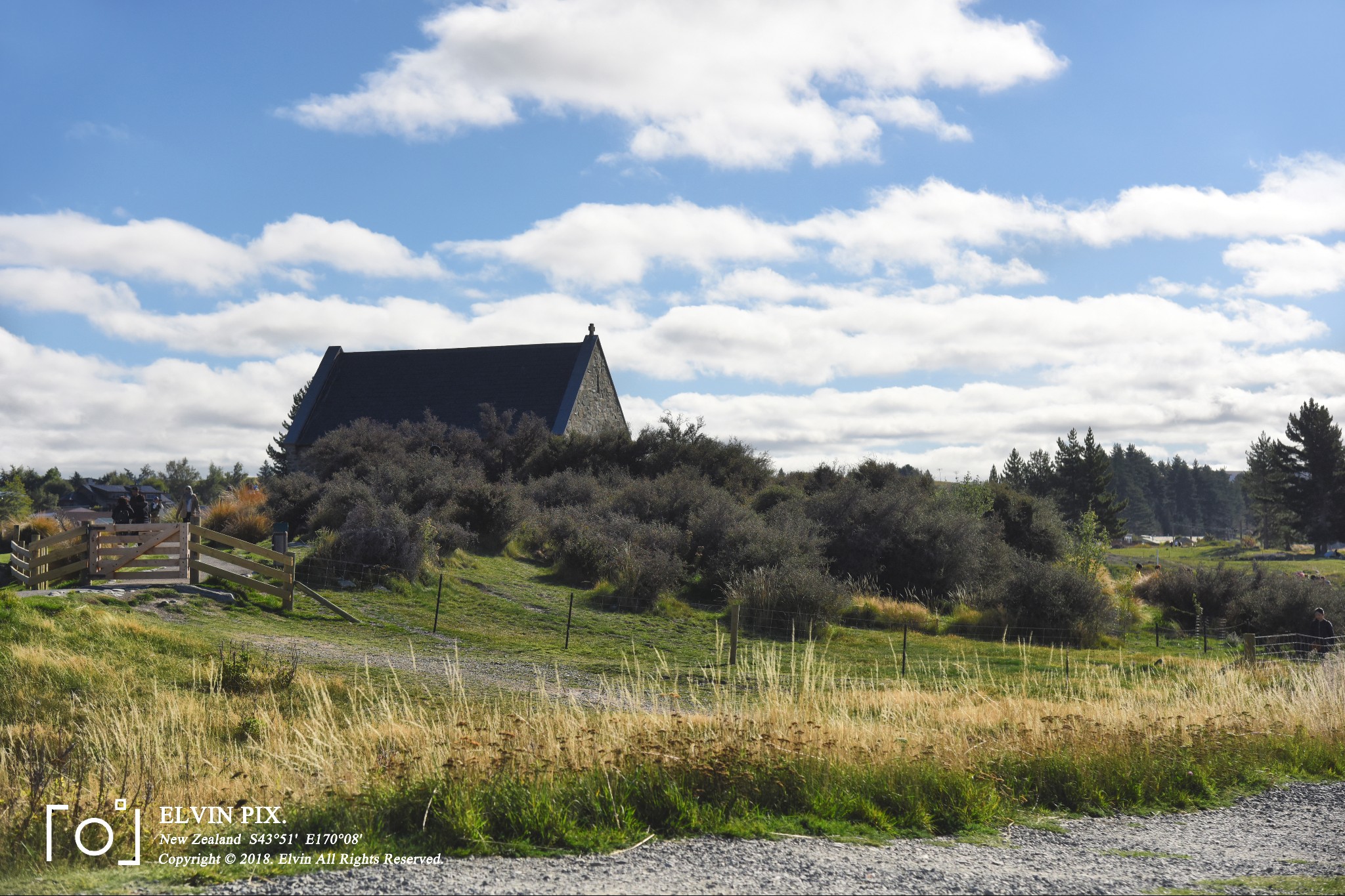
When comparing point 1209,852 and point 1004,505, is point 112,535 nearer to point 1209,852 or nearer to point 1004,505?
point 1209,852

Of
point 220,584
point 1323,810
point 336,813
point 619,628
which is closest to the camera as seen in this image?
point 336,813

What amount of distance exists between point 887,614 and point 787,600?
9.83 feet

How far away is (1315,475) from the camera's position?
67.2m

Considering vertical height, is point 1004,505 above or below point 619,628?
above

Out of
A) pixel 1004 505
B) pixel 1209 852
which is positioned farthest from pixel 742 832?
pixel 1004 505

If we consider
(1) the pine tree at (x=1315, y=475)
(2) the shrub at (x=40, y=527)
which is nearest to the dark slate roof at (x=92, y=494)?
(2) the shrub at (x=40, y=527)

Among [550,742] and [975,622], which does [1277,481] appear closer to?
[975,622]

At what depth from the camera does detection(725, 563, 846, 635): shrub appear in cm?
1970

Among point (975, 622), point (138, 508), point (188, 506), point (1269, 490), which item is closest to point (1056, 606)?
point (975, 622)

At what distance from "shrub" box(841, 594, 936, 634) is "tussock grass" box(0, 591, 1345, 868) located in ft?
33.1

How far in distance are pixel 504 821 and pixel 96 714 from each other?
5.01m

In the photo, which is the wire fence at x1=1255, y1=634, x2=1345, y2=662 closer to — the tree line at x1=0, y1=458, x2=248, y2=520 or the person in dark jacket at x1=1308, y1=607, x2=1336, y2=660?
the person in dark jacket at x1=1308, y1=607, x2=1336, y2=660

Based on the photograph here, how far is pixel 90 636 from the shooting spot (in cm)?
1236

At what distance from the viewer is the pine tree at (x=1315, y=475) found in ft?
213
